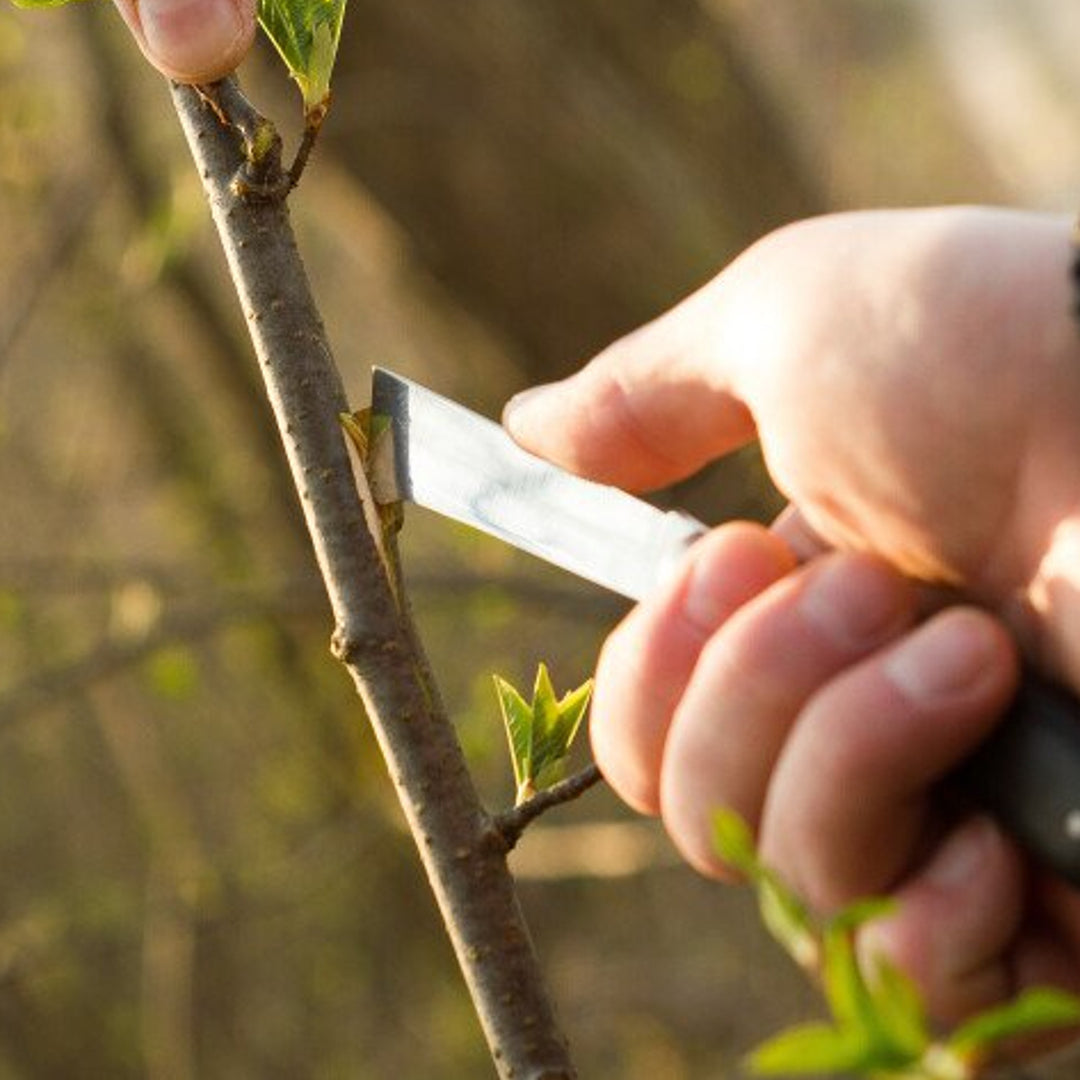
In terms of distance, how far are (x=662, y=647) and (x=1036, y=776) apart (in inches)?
9.2

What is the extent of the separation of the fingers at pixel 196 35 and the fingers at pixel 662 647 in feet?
1.08

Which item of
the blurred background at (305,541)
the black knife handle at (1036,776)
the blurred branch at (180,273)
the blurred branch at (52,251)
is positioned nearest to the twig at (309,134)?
the black knife handle at (1036,776)

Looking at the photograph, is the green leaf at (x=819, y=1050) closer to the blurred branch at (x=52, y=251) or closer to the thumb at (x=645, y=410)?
the thumb at (x=645, y=410)

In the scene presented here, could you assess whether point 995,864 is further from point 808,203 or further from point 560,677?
point 560,677

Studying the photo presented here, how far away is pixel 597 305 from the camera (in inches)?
106

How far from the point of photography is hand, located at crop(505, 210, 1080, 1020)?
32.0 inches

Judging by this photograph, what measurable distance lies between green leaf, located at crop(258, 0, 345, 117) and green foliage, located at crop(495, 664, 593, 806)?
0.95 feet

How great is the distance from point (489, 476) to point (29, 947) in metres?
2.65

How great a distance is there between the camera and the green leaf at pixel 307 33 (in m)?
0.84

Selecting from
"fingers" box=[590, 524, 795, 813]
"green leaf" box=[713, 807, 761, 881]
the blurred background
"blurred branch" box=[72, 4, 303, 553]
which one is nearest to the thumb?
"fingers" box=[590, 524, 795, 813]

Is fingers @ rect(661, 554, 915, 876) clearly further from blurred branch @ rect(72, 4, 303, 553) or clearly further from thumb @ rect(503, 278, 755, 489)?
blurred branch @ rect(72, 4, 303, 553)

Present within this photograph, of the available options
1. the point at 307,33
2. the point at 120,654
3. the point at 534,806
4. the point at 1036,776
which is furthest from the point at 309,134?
the point at 120,654

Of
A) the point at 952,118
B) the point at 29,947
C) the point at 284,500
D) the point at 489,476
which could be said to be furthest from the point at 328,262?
the point at 952,118

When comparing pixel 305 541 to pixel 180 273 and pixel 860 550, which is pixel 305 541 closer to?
pixel 180 273
